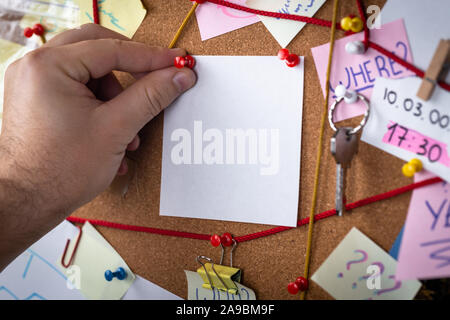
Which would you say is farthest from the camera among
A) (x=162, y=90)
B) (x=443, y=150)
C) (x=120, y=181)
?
A: (x=120, y=181)

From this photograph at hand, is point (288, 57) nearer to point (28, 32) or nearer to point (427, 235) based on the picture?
point (427, 235)

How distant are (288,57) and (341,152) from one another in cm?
17

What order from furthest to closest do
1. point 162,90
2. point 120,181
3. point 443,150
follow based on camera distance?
point 120,181 < point 162,90 < point 443,150

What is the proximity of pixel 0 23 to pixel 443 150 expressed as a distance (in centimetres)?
90

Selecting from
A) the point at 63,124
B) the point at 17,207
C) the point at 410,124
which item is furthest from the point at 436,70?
the point at 17,207

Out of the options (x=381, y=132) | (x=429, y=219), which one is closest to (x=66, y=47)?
→ (x=381, y=132)

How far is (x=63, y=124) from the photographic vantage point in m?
0.58

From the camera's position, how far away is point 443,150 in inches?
19.7

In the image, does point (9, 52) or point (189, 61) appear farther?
point (9, 52)

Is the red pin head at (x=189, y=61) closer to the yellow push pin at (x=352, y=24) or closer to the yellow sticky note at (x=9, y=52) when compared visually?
the yellow push pin at (x=352, y=24)

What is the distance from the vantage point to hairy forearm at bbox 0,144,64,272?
58 centimetres

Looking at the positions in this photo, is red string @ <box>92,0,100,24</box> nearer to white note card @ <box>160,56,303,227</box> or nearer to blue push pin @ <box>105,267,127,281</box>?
white note card @ <box>160,56,303,227</box>
